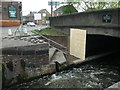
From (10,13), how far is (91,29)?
23.0 metres

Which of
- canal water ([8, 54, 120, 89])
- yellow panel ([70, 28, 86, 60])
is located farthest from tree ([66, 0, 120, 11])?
canal water ([8, 54, 120, 89])

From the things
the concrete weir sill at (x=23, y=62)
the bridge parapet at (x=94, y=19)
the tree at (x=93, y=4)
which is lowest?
the concrete weir sill at (x=23, y=62)

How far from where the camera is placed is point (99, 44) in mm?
23906

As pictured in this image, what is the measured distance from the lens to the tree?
29.4 meters

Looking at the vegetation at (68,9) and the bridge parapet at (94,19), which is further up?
the vegetation at (68,9)

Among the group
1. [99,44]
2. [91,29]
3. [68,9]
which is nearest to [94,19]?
[91,29]

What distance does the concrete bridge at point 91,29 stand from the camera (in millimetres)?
15781

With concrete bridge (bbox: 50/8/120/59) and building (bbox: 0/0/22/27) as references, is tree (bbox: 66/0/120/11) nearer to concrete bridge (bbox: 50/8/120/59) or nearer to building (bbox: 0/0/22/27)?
concrete bridge (bbox: 50/8/120/59)

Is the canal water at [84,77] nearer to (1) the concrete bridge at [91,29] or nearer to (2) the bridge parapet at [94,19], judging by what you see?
(1) the concrete bridge at [91,29]

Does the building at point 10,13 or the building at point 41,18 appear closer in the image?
the building at point 10,13

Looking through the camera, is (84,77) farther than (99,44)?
No

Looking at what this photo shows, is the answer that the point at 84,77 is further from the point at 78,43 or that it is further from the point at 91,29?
the point at 78,43

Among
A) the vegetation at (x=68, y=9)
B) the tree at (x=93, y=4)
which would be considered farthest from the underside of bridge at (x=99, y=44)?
the vegetation at (x=68, y=9)

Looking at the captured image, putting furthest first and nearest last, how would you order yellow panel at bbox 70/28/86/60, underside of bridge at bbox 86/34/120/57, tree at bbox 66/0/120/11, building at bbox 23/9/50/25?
building at bbox 23/9/50/25 → tree at bbox 66/0/120/11 → underside of bridge at bbox 86/34/120/57 → yellow panel at bbox 70/28/86/60
